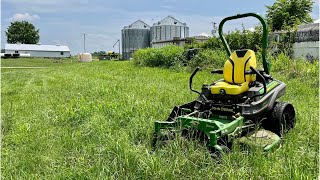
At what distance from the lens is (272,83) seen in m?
4.27

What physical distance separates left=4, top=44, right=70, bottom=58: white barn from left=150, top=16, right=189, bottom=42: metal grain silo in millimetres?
29493

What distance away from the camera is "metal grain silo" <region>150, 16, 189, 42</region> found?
40844 millimetres

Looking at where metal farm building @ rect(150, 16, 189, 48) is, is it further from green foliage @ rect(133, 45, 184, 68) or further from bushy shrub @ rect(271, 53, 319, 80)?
bushy shrub @ rect(271, 53, 319, 80)

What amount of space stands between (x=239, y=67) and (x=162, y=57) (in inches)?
484

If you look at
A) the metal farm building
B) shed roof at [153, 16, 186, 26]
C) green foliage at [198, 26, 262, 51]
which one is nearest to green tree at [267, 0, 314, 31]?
green foliage at [198, 26, 262, 51]

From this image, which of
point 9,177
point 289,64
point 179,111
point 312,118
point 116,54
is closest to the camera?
point 9,177

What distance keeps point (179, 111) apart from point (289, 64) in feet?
19.3

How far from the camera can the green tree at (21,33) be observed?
62.7m

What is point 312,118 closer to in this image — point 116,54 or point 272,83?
point 272,83

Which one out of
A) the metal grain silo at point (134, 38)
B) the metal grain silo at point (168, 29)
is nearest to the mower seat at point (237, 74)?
the metal grain silo at point (168, 29)

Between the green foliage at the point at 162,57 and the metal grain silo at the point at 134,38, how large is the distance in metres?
23.5

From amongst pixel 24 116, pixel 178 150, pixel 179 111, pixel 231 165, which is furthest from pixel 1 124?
pixel 231 165

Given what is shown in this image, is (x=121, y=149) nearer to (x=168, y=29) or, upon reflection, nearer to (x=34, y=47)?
(x=168, y=29)

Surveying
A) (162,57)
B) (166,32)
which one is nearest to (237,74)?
(162,57)
